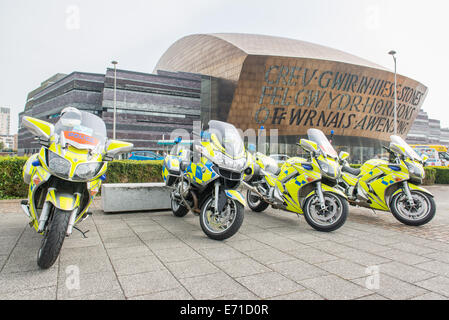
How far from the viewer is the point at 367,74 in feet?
115

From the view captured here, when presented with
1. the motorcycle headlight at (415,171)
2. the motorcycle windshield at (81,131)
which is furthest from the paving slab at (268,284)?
the motorcycle headlight at (415,171)

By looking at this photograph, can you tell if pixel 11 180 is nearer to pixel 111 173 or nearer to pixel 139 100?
pixel 111 173

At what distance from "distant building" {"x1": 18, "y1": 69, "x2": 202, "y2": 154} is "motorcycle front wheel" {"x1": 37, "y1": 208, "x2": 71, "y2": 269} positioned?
32.5 m

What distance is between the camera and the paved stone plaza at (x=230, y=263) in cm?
271

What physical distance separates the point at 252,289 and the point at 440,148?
1162 inches

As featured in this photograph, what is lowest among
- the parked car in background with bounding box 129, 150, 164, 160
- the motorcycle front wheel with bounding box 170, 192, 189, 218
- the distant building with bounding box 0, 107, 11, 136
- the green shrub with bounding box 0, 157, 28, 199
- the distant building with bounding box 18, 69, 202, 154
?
the motorcycle front wheel with bounding box 170, 192, 189, 218

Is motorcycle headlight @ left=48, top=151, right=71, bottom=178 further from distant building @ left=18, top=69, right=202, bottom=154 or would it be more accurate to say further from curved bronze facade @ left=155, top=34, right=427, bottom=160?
distant building @ left=18, top=69, right=202, bottom=154

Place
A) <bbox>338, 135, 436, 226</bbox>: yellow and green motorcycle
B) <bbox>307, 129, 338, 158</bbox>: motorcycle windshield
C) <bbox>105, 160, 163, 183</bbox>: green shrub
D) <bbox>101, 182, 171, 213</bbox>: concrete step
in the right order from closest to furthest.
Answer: <bbox>307, 129, 338, 158</bbox>: motorcycle windshield
<bbox>338, 135, 436, 226</bbox>: yellow and green motorcycle
<bbox>101, 182, 171, 213</bbox>: concrete step
<bbox>105, 160, 163, 183</bbox>: green shrub

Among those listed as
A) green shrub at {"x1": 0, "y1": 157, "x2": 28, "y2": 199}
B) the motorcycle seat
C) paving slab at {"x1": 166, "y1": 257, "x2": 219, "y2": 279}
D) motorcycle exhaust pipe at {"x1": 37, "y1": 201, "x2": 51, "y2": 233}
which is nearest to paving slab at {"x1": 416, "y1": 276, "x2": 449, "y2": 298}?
paving slab at {"x1": 166, "y1": 257, "x2": 219, "y2": 279}

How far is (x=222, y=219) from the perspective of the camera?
4.39 metres

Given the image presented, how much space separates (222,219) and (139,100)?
34.5 meters

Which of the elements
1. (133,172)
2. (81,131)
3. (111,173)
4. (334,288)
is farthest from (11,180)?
(334,288)

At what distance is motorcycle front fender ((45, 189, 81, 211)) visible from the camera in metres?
3.09

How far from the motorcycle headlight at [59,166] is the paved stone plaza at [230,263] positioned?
921mm
